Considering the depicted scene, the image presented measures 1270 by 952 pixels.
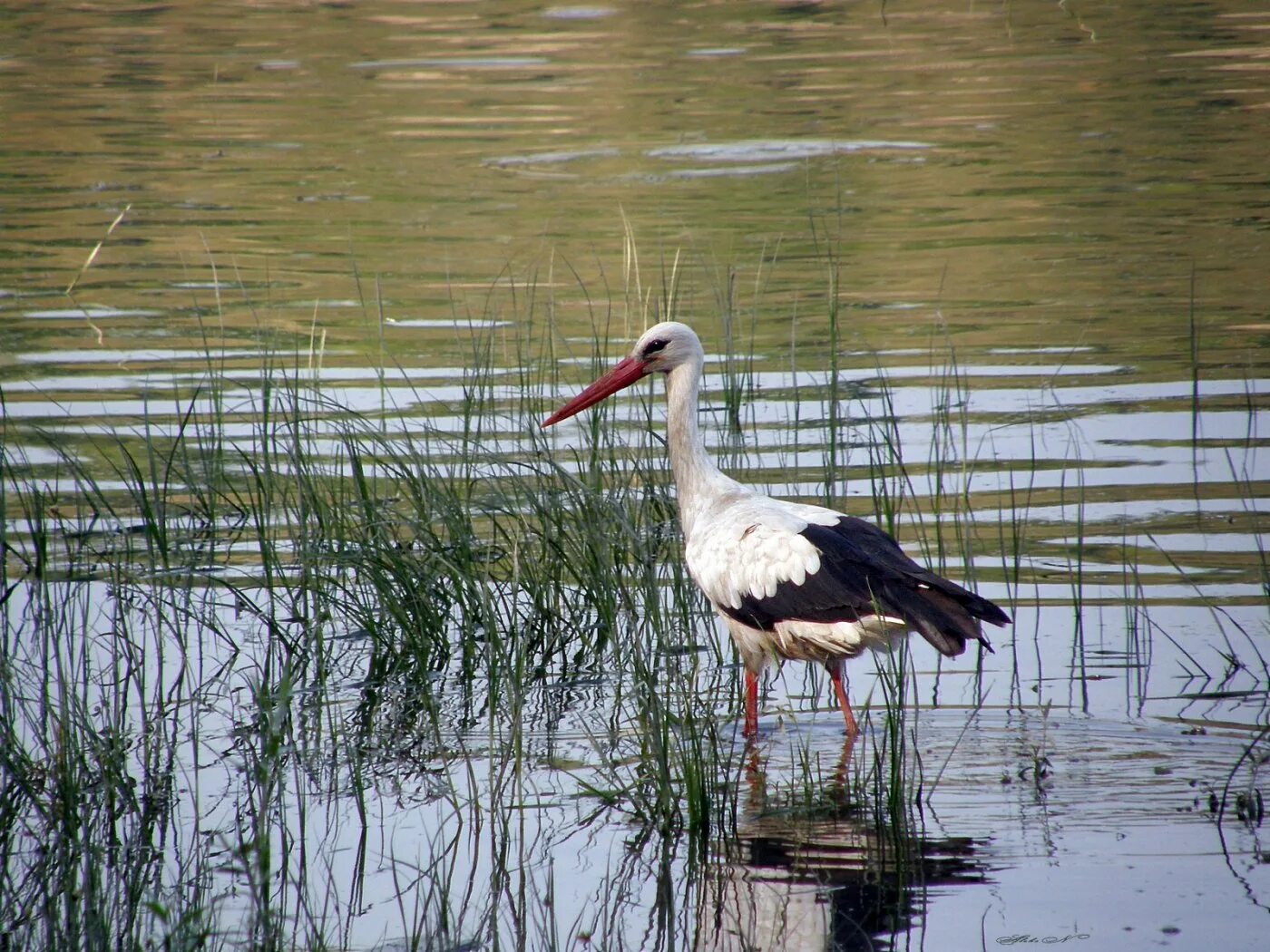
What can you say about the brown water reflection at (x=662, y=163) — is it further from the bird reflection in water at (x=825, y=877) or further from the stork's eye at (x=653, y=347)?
the bird reflection in water at (x=825, y=877)

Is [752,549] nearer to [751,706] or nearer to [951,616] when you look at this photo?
[751,706]

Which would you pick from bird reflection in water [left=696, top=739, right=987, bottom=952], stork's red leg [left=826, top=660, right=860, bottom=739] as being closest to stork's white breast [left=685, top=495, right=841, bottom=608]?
stork's red leg [left=826, top=660, right=860, bottom=739]

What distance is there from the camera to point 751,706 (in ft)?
20.9

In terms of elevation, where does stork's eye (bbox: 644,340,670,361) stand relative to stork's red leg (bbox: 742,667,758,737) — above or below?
above

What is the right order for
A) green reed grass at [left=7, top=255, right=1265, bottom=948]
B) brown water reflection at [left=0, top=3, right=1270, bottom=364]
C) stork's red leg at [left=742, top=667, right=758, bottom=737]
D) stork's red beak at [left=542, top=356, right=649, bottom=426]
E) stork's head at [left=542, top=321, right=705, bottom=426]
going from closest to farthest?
1. green reed grass at [left=7, top=255, right=1265, bottom=948]
2. stork's red leg at [left=742, top=667, right=758, bottom=737]
3. stork's head at [left=542, top=321, right=705, bottom=426]
4. stork's red beak at [left=542, top=356, right=649, bottom=426]
5. brown water reflection at [left=0, top=3, right=1270, bottom=364]

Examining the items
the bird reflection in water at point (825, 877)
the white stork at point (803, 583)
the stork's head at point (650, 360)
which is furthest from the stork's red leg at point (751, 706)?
the stork's head at point (650, 360)

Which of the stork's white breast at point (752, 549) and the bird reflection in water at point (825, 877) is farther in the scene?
the stork's white breast at point (752, 549)

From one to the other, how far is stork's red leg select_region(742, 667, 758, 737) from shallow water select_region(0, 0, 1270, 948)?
0.15 metres

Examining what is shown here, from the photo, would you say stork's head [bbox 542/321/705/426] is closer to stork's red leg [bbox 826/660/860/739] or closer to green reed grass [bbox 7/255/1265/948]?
green reed grass [bbox 7/255/1265/948]

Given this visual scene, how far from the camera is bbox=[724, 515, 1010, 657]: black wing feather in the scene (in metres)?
Answer: 5.81

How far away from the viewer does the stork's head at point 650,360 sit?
23.8 feet

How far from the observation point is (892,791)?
16.7 ft

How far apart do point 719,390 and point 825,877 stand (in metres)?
5.93

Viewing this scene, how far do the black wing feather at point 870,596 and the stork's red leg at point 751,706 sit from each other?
0.20 metres
